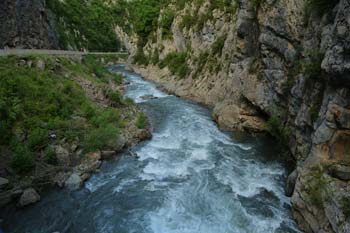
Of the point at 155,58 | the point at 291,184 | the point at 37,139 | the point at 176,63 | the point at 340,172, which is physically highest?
the point at 340,172

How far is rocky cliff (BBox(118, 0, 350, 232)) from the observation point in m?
10.1

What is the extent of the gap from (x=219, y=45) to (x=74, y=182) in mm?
19671

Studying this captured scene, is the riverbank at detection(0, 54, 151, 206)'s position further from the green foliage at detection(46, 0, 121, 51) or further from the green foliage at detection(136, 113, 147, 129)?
the green foliage at detection(46, 0, 121, 51)

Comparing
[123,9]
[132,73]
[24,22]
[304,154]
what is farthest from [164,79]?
[123,9]

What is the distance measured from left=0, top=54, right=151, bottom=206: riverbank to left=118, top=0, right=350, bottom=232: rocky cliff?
728 centimetres

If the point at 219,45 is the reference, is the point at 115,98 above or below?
below

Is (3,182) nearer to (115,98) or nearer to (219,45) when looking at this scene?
(115,98)

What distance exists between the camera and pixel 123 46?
89.7 metres

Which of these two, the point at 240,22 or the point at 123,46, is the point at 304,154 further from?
the point at 123,46

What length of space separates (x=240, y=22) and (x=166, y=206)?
15.1 metres

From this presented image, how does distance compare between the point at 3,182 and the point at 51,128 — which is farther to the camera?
the point at 51,128

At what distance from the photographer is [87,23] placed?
76.5m

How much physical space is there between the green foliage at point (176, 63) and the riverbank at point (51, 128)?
10.9m

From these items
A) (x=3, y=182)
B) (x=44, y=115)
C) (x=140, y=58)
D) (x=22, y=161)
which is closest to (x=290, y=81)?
(x=22, y=161)
